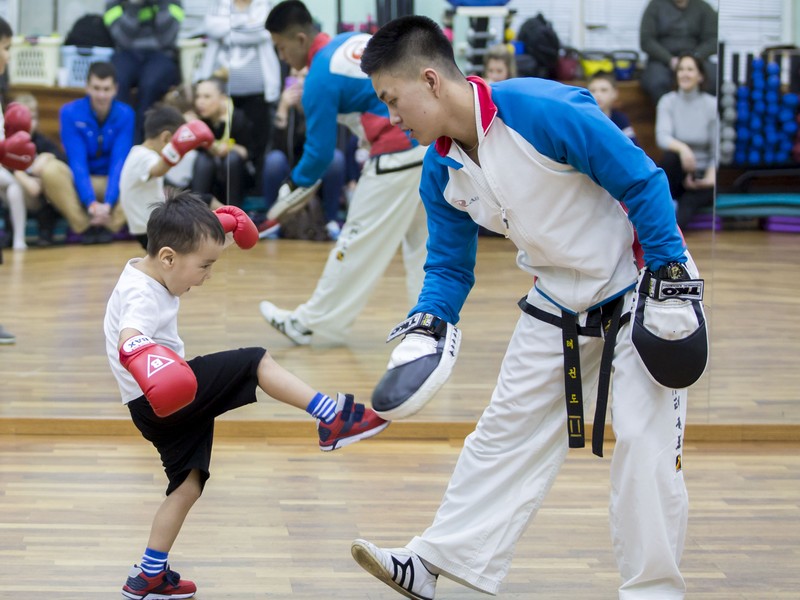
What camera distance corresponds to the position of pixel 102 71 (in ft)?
16.9

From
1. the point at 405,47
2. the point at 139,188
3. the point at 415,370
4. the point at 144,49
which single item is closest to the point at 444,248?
the point at 415,370

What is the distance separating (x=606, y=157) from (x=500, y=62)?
2.29 metres

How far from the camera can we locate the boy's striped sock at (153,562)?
303 centimetres

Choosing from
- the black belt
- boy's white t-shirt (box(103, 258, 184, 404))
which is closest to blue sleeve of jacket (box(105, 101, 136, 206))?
boy's white t-shirt (box(103, 258, 184, 404))

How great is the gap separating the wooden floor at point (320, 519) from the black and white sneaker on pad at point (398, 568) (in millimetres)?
135

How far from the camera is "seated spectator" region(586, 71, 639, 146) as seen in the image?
470cm

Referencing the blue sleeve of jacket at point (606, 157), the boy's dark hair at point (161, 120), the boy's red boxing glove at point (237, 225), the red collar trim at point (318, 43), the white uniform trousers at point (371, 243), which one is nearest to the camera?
the blue sleeve of jacket at point (606, 157)

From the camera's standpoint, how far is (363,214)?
17.6ft

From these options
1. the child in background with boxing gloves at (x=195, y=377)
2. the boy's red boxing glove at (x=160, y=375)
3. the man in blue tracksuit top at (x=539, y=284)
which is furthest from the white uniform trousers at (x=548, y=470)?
the boy's red boxing glove at (x=160, y=375)

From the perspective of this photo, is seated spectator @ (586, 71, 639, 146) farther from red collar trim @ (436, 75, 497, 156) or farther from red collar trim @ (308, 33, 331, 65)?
red collar trim @ (436, 75, 497, 156)

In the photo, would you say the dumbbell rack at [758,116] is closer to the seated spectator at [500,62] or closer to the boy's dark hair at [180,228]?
the seated spectator at [500,62]

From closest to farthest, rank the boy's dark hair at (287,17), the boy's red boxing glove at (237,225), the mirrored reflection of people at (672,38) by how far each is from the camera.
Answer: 1. the boy's red boxing glove at (237,225)
2. the mirrored reflection of people at (672,38)
3. the boy's dark hair at (287,17)

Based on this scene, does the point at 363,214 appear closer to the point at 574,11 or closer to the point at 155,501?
the point at 574,11

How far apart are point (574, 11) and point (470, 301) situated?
1.25 metres
